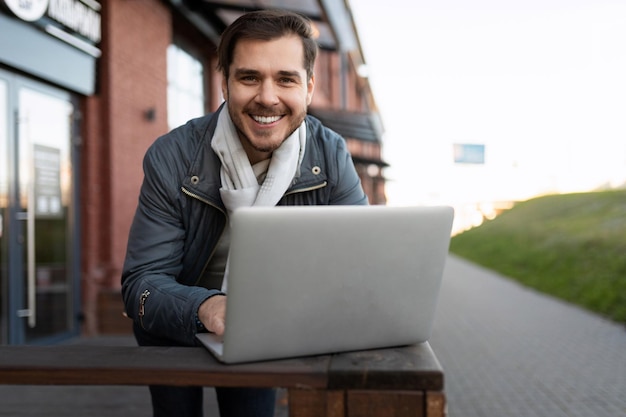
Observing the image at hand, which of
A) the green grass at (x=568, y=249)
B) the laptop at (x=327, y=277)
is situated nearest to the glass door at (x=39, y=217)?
the laptop at (x=327, y=277)

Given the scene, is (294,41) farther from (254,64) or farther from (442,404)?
(442,404)

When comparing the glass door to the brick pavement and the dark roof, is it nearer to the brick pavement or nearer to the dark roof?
the brick pavement

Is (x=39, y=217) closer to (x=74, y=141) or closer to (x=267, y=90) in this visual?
(x=74, y=141)

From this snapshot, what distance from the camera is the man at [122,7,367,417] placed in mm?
1832

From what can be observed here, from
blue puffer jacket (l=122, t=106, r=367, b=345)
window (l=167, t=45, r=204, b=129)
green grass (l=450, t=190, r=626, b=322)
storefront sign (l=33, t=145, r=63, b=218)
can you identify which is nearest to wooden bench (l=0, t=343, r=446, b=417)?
blue puffer jacket (l=122, t=106, r=367, b=345)

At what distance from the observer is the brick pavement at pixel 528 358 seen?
178 inches

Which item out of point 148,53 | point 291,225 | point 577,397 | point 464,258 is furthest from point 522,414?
point 464,258

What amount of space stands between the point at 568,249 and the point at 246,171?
11.2 metres

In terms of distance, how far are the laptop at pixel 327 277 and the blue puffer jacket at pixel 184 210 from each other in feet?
1.09

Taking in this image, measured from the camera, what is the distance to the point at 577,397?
4.70 m

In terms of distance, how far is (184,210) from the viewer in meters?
1.96

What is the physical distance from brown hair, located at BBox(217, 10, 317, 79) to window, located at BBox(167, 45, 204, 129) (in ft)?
20.4

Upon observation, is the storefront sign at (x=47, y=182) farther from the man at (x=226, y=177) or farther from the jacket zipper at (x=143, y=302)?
the jacket zipper at (x=143, y=302)

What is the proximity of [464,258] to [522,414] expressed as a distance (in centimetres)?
1479
